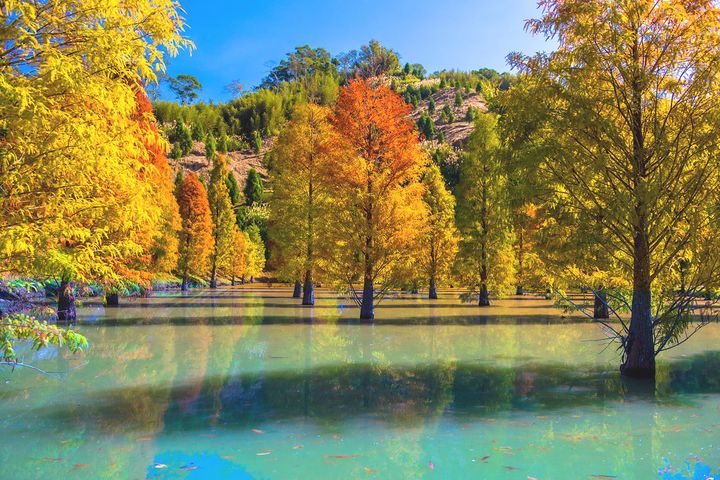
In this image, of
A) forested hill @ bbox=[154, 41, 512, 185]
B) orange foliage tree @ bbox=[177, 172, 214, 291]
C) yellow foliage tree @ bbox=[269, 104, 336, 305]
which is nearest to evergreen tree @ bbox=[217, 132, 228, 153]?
forested hill @ bbox=[154, 41, 512, 185]

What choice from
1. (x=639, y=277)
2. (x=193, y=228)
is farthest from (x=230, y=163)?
(x=639, y=277)

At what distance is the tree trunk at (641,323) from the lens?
10383 mm

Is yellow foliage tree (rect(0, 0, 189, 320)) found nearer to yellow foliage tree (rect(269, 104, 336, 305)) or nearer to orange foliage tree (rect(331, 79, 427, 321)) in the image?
orange foliage tree (rect(331, 79, 427, 321))

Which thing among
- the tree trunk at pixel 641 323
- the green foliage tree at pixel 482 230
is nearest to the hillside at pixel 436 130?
the green foliage tree at pixel 482 230

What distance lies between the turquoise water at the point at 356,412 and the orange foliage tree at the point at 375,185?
21.8ft

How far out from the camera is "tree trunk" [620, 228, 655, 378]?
1038 centimetres

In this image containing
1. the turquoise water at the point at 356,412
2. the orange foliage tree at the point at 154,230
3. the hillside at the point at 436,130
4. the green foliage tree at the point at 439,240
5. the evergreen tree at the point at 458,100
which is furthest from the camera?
the evergreen tree at the point at 458,100

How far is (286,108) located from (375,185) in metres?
114

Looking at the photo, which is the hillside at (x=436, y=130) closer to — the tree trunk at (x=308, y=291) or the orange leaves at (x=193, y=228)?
the orange leaves at (x=193, y=228)


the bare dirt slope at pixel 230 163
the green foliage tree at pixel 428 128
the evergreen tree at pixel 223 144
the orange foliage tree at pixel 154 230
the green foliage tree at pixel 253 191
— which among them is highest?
the green foliage tree at pixel 428 128

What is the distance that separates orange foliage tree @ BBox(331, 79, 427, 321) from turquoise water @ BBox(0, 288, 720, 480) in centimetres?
664

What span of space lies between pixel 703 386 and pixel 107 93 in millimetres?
10505

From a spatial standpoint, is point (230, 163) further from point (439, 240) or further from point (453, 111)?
point (439, 240)

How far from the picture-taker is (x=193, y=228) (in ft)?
135
